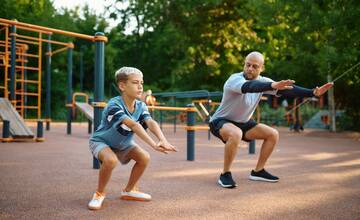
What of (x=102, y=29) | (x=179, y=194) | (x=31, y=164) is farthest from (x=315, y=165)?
(x=102, y=29)

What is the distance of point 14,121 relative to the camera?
327 inches

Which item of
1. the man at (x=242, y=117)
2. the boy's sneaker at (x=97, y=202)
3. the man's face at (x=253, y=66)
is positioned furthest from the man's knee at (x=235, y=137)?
the boy's sneaker at (x=97, y=202)

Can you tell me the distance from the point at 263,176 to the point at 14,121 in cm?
609

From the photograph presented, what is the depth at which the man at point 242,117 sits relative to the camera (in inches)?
150

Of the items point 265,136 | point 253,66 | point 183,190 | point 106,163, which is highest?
point 253,66

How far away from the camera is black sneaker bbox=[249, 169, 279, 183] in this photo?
163 inches

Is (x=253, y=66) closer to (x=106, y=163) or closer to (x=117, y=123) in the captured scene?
(x=117, y=123)

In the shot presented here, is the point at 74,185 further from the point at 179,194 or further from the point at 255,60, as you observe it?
the point at 255,60

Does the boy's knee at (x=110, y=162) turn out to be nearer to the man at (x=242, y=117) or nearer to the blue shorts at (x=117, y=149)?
the blue shorts at (x=117, y=149)

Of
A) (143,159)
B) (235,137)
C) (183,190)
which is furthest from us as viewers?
(235,137)

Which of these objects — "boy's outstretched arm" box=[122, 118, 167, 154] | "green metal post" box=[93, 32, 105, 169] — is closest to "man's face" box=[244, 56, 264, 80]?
"boy's outstretched arm" box=[122, 118, 167, 154]

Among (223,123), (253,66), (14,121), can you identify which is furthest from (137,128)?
(14,121)

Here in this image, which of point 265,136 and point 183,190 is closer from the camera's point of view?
point 183,190

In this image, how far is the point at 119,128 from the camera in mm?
2984
